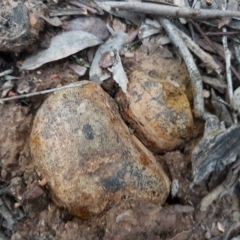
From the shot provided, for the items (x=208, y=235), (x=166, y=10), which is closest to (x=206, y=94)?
(x=166, y=10)

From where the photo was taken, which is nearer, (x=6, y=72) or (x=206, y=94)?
(x=6, y=72)

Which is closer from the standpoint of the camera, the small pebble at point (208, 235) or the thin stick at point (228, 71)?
the small pebble at point (208, 235)

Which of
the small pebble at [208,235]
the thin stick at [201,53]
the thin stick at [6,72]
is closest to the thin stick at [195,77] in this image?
the thin stick at [201,53]

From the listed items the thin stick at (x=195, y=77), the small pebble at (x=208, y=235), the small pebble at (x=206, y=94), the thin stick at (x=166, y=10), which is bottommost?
the small pebble at (x=208, y=235)

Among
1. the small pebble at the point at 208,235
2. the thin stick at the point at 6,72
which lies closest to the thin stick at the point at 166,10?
the thin stick at the point at 6,72

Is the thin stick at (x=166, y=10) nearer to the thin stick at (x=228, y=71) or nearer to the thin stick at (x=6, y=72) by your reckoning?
the thin stick at (x=228, y=71)

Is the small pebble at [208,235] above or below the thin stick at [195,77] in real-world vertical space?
below

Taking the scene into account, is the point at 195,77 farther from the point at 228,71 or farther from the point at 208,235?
the point at 208,235

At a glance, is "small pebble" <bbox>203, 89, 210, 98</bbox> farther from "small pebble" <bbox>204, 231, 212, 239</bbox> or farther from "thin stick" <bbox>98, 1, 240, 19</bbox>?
"small pebble" <bbox>204, 231, 212, 239</bbox>

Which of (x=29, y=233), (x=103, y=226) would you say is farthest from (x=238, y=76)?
(x=29, y=233)

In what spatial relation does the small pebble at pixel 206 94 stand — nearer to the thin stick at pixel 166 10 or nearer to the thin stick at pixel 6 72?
the thin stick at pixel 166 10
